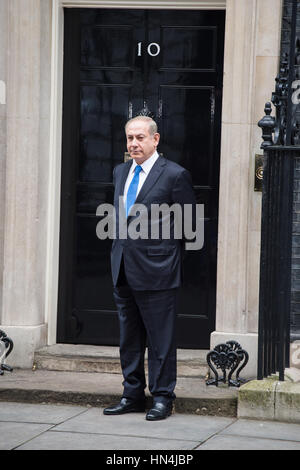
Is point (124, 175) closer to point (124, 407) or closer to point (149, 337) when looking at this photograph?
point (149, 337)

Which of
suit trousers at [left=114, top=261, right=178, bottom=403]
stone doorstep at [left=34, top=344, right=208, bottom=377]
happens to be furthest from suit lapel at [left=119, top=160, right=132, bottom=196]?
stone doorstep at [left=34, top=344, right=208, bottom=377]

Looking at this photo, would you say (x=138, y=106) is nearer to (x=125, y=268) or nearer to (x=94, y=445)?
(x=125, y=268)

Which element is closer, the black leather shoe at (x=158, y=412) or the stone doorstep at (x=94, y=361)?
the black leather shoe at (x=158, y=412)

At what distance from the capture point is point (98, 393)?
24.9 ft

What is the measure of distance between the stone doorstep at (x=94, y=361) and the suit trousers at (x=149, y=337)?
1.06m

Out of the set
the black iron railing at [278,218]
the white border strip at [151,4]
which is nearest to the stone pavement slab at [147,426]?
the black iron railing at [278,218]

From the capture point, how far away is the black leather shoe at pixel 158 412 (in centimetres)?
703

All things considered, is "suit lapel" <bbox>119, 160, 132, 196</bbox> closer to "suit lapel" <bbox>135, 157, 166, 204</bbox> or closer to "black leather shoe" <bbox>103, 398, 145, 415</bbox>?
"suit lapel" <bbox>135, 157, 166, 204</bbox>

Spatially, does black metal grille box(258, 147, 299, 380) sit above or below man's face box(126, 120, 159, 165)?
below

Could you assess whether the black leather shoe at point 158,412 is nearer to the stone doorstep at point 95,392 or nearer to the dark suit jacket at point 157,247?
the stone doorstep at point 95,392

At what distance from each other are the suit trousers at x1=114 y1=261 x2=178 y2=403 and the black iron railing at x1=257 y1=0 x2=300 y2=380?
0.63 m

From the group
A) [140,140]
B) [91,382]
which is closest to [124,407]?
[91,382]

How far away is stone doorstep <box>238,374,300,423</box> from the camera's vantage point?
708cm

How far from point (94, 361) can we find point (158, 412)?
145 centimetres
